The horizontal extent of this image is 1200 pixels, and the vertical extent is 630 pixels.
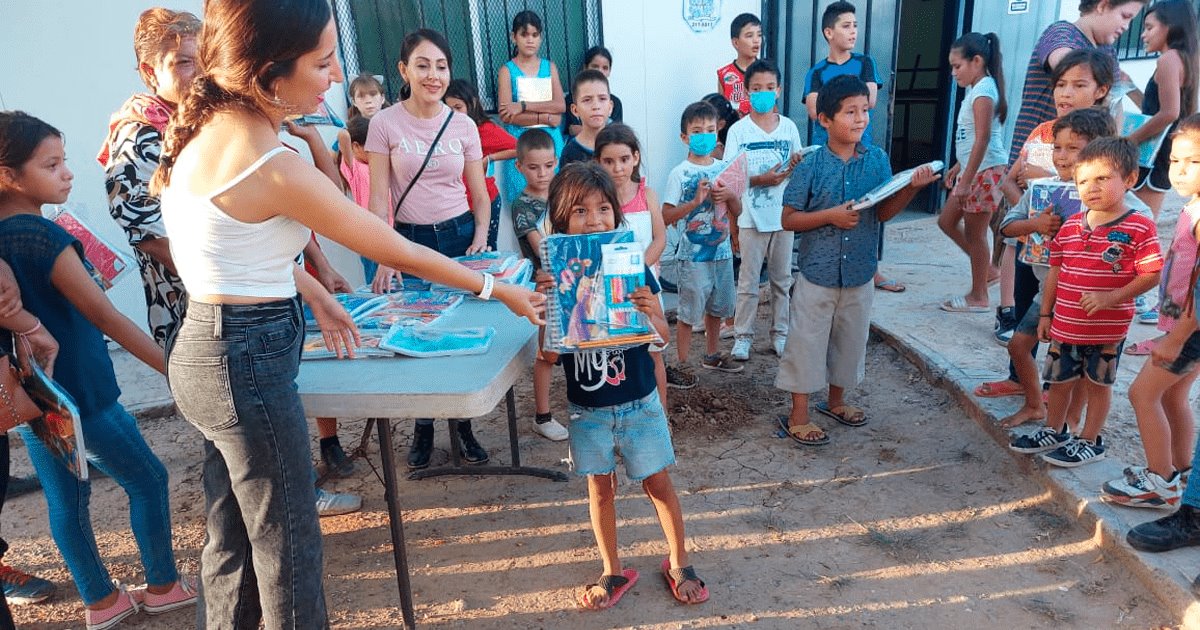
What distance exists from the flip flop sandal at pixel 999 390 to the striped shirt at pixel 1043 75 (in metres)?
1.43

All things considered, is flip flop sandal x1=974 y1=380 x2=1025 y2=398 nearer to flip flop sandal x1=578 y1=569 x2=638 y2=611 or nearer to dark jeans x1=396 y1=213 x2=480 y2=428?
flip flop sandal x1=578 y1=569 x2=638 y2=611

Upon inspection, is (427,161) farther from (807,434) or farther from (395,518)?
(807,434)

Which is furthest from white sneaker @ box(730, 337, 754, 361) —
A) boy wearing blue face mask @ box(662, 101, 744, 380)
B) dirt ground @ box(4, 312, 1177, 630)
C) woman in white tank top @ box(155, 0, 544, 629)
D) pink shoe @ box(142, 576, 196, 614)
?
pink shoe @ box(142, 576, 196, 614)

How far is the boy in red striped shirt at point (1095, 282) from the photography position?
2648 millimetres

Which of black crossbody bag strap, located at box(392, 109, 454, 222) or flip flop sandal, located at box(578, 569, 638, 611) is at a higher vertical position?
black crossbody bag strap, located at box(392, 109, 454, 222)

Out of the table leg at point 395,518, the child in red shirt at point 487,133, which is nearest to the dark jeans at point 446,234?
the child in red shirt at point 487,133

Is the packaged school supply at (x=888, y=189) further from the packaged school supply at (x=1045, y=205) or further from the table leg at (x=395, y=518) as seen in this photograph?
the table leg at (x=395, y=518)

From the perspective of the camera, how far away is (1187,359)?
2.47m

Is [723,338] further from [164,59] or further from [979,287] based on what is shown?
[164,59]

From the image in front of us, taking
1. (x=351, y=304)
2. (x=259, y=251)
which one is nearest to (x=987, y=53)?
(x=351, y=304)

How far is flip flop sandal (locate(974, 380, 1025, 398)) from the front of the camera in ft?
12.1

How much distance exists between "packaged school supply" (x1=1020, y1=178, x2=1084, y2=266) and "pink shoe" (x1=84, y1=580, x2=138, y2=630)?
383 cm

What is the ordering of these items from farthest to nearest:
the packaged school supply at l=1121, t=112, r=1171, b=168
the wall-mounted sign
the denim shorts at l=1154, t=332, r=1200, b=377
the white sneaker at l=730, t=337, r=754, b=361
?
the wall-mounted sign < the white sneaker at l=730, t=337, r=754, b=361 < the packaged school supply at l=1121, t=112, r=1171, b=168 < the denim shorts at l=1154, t=332, r=1200, b=377

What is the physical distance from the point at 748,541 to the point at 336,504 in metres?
1.81
